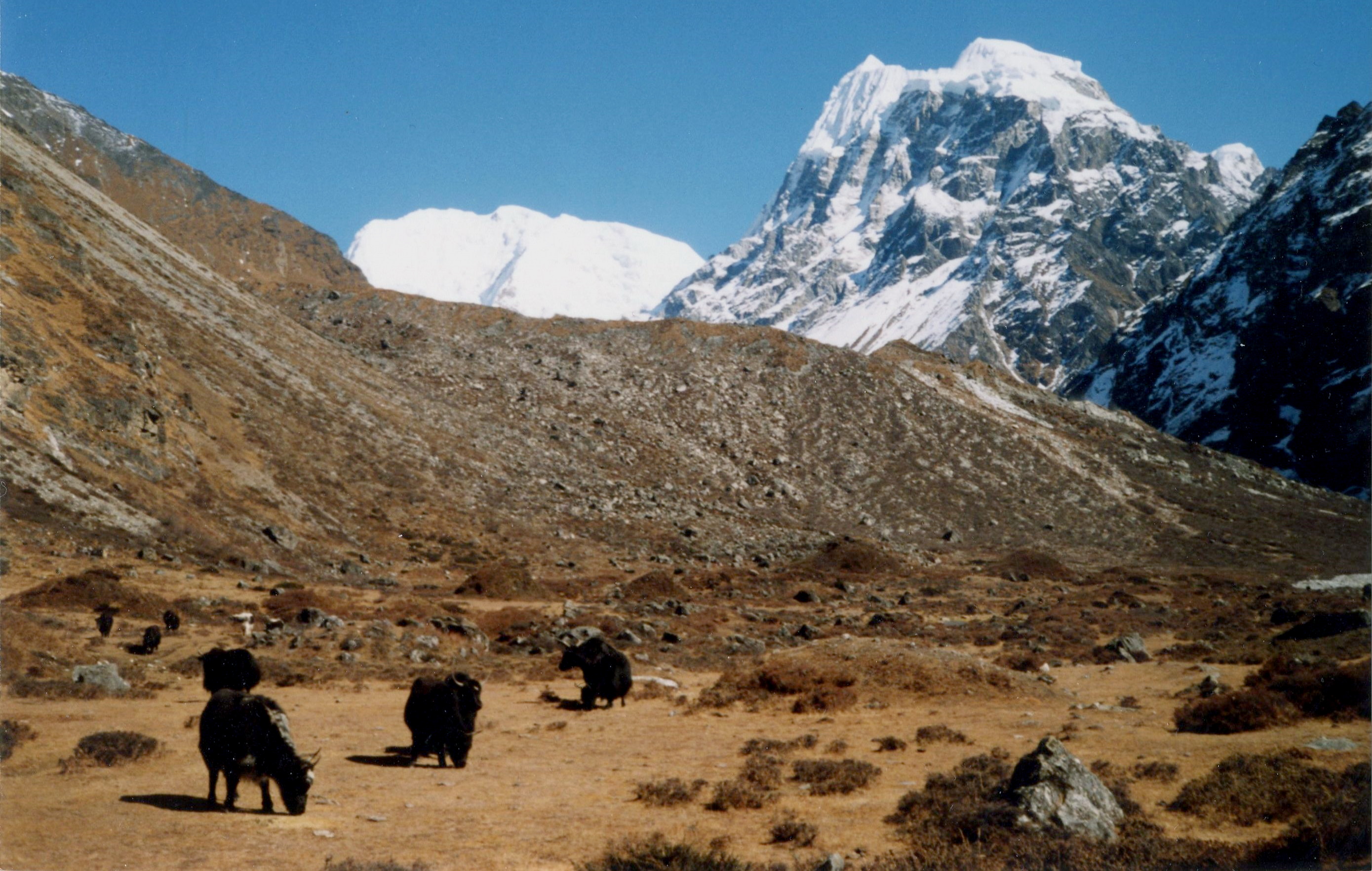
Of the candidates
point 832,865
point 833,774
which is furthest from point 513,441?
point 832,865

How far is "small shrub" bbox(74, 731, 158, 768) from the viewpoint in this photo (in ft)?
40.4

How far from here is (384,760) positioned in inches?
548

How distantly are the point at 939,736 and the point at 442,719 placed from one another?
8.71m

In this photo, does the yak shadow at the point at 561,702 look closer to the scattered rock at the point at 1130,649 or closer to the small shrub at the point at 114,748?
the small shrub at the point at 114,748

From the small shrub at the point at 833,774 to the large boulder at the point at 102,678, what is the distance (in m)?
13.5

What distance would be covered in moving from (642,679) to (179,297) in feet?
161

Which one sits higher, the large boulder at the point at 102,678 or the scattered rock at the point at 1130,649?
the scattered rock at the point at 1130,649

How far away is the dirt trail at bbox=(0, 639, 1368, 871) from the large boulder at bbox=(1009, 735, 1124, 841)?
0.95 metres

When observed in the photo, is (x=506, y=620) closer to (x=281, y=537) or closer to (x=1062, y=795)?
(x=281, y=537)

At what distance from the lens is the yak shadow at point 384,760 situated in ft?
44.7

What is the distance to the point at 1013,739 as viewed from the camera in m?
15.0

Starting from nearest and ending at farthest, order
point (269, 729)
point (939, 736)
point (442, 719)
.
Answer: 1. point (269, 729)
2. point (442, 719)
3. point (939, 736)

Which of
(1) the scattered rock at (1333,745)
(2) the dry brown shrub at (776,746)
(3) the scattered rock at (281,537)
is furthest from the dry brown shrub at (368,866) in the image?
(3) the scattered rock at (281,537)

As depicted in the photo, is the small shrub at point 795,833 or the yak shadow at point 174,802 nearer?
the small shrub at point 795,833
